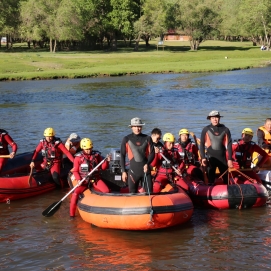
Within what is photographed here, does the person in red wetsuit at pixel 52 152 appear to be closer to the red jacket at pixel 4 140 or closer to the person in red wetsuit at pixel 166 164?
the red jacket at pixel 4 140

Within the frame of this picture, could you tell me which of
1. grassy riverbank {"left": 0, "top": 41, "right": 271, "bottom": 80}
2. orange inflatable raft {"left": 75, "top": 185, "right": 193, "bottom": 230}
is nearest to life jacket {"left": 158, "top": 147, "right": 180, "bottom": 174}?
orange inflatable raft {"left": 75, "top": 185, "right": 193, "bottom": 230}

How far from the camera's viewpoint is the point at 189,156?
12539mm

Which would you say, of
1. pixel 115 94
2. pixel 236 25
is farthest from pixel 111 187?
pixel 236 25

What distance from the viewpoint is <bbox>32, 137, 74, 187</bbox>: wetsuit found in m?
13.1

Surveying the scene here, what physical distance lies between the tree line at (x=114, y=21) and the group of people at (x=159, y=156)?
205 feet

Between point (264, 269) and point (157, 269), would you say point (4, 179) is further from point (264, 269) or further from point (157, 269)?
point (264, 269)

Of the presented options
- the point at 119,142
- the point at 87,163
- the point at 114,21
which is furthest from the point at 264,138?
the point at 114,21

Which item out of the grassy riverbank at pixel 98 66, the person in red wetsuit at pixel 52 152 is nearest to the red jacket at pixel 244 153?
the person in red wetsuit at pixel 52 152

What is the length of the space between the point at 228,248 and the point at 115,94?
90.3 ft

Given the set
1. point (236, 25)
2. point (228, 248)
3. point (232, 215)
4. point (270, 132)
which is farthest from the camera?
point (236, 25)

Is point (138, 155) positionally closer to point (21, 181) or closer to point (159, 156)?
point (159, 156)

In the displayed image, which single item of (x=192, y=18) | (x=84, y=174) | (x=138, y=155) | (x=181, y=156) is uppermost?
(x=192, y=18)

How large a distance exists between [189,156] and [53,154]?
3183 millimetres

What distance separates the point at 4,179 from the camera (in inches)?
501
